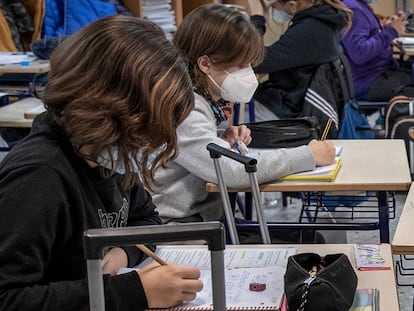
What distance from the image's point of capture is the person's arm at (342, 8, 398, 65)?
14.0 feet

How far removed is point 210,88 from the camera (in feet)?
7.66

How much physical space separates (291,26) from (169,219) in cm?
166

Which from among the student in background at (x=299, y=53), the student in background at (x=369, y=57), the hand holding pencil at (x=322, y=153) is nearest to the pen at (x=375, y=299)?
the hand holding pencil at (x=322, y=153)

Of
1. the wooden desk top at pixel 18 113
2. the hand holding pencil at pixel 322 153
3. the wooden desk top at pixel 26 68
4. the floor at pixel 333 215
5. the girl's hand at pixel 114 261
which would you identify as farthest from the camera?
the wooden desk top at pixel 26 68

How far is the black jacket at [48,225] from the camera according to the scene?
1.21 m

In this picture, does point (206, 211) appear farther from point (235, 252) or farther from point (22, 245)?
point (22, 245)

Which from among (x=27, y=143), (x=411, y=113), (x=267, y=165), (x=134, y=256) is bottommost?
(x=411, y=113)

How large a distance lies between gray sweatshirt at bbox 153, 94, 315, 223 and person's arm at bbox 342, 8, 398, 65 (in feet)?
7.16

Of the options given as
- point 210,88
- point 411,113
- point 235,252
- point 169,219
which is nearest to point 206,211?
point 169,219

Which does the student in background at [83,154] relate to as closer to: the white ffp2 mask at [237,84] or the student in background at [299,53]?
the white ffp2 mask at [237,84]

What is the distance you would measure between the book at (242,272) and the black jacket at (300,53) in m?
1.99

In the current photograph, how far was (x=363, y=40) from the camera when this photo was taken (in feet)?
14.1

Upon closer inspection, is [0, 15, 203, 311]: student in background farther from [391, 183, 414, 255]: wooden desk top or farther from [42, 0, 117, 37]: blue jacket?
[42, 0, 117, 37]: blue jacket

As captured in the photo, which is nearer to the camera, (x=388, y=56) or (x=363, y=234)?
(x=363, y=234)
